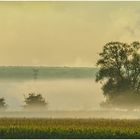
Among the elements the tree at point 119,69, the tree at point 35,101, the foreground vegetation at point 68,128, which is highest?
the tree at point 119,69

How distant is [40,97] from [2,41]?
1.32 ft

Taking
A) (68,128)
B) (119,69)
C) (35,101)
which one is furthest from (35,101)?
(119,69)

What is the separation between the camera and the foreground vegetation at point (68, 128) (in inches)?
135

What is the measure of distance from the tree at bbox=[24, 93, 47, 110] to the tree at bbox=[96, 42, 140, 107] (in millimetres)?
349

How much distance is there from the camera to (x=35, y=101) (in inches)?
136

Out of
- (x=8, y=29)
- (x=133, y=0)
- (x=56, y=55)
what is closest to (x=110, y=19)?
(x=133, y=0)

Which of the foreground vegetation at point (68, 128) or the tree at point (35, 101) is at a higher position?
the tree at point (35, 101)

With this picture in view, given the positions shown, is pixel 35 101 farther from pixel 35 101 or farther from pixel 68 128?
pixel 68 128

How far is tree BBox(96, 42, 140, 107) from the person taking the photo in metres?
3.46

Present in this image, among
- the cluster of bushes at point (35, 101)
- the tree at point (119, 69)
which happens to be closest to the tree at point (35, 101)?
the cluster of bushes at point (35, 101)

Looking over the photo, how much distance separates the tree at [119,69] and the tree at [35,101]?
1.14 feet

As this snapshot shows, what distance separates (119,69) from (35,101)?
53cm

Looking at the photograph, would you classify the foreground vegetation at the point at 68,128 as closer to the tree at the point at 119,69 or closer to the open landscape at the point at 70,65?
the open landscape at the point at 70,65

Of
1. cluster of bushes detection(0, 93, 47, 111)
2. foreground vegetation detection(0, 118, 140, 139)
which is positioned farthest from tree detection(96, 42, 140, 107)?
cluster of bushes detection(0, 93, 47, 111)
